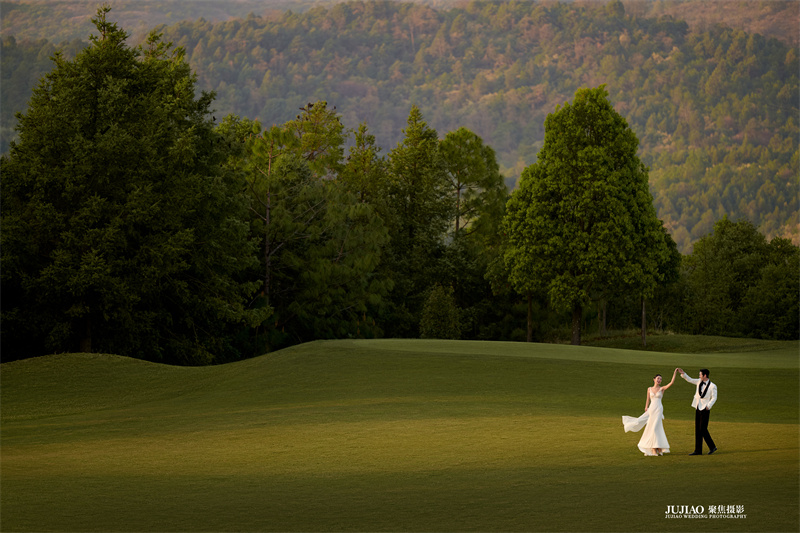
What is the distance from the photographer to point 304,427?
17.5 meters

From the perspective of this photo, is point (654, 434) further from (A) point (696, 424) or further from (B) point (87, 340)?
(B) point (87, 340)

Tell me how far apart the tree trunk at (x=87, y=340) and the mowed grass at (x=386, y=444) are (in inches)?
297

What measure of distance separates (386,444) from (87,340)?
80.8ft

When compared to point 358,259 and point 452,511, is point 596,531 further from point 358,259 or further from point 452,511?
point 358,259

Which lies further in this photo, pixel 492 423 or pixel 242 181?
pixel 242 181

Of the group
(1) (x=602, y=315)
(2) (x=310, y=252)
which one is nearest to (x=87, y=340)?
(2) (x=310, y=252)

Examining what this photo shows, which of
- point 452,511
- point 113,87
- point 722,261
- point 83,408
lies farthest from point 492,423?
point 722,261

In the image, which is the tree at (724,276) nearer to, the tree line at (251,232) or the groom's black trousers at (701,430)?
the tree line at (251,232)

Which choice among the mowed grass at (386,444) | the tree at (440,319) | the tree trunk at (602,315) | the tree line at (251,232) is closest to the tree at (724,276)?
the tree line at (251,232)

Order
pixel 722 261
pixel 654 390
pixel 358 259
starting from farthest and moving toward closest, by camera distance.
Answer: pixel 722 261 → pixel 358 259 → pixel 654 390

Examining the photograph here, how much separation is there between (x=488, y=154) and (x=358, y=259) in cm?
2172

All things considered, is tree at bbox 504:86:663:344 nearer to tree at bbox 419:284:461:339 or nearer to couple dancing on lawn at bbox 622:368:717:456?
tree at bbox 419:284:461:339

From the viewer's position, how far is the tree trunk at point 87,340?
36.3m

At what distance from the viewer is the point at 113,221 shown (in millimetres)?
34844
